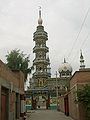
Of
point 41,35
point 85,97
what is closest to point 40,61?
point 41,35

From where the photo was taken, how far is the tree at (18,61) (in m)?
49.8

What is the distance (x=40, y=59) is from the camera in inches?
3204

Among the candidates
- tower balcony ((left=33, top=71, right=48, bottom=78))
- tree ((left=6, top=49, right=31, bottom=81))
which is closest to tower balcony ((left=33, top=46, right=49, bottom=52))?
tower balcony ((left=33, top=71, right=48, bottom=78))

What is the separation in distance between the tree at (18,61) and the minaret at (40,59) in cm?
2936

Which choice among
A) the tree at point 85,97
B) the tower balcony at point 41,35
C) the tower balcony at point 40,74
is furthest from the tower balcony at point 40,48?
the tree at point 85,97

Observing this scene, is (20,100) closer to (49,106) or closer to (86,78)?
(86,78)

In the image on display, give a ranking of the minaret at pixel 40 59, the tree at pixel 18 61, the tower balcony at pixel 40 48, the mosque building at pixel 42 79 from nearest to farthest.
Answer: the tree at pixel 18 61
the mosque building at pixel 42 79
the minaret at pixel 40 59
the tower balcony at pixel 40 48

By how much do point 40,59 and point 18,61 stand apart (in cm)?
3113

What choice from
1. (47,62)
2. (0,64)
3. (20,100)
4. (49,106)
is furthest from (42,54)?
(0,64)

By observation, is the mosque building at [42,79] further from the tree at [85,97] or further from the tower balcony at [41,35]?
the tree at [85,97]

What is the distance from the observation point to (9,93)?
25219mm

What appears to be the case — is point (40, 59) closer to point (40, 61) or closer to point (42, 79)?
point (40, 61)

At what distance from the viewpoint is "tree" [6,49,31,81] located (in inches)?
1959

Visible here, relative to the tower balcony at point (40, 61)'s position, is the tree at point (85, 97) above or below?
below
